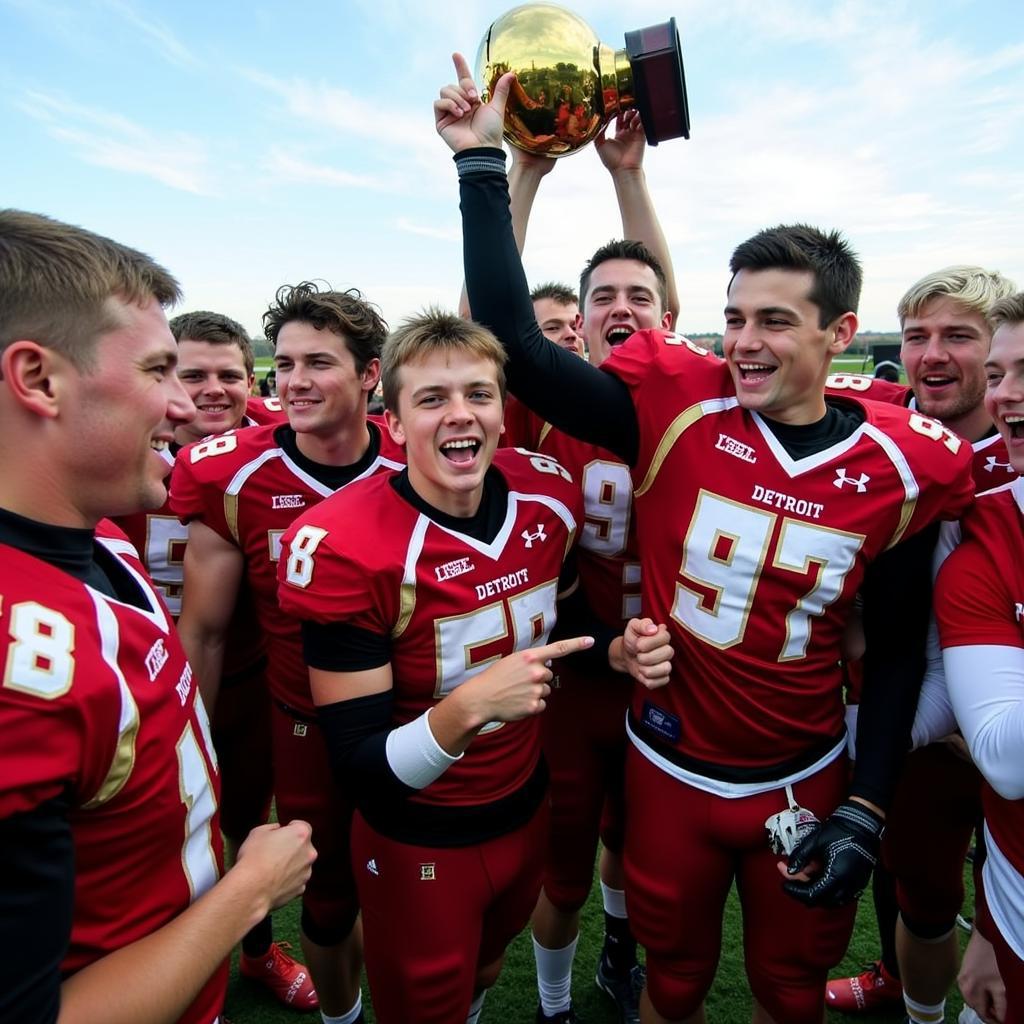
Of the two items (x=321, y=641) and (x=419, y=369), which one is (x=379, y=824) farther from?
(x=419, y=369)

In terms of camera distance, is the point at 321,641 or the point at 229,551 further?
the point at 229,551

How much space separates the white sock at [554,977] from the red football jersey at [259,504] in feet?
4.47

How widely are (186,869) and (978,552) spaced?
1.96 meters

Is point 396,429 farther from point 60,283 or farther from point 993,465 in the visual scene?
point 993,465

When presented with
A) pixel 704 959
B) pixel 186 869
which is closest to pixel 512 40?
pixel 186 869

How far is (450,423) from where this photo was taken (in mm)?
2016

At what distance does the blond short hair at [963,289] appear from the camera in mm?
2664

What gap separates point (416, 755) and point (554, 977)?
1690mm

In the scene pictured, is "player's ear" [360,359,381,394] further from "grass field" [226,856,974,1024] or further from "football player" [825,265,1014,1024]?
"grass field" [226,856,974,1024]

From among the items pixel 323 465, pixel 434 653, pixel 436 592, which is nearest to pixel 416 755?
pixel 434 653

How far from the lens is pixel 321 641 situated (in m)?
1.88

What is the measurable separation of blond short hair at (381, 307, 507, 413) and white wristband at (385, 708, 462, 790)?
36.8 inches

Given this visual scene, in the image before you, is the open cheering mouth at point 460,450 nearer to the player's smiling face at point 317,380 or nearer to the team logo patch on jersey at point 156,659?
the player's smiling face at point 317,380

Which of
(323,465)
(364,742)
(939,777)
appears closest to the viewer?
(364,742)
